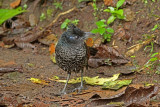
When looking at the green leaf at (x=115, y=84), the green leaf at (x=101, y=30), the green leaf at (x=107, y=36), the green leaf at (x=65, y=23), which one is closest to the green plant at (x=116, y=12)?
the green leaf at (x=107, y=36)

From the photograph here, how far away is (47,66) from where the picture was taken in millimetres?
6297

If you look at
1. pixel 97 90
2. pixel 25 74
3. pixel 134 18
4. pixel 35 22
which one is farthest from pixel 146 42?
pixel 35 22

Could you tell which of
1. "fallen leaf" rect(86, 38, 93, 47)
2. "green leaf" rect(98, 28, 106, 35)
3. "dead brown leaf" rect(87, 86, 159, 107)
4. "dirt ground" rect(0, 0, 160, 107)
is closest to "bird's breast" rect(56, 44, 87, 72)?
"dirt ground" rect(0, 0, 160, 107)

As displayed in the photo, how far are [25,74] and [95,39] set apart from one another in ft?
7.20

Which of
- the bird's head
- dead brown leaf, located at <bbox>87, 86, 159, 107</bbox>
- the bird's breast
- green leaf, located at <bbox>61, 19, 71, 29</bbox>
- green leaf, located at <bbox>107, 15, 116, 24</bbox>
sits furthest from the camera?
green leaf, located at <bbox>61, 19, 71, 29</bbox>

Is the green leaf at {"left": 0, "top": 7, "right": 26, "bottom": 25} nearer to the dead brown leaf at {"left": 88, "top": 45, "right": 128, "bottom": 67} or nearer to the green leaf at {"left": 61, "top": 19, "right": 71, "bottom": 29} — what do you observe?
the green leaf at {"left": 61, "top": 19, "right": 71, "bottom": 29}

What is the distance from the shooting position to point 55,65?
21.0 feet

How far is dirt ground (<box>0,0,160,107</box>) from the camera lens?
13.9ft

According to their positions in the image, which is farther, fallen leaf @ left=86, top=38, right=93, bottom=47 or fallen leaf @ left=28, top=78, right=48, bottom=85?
fallen leaf @ left=86, top=38, right=93, bottom=47

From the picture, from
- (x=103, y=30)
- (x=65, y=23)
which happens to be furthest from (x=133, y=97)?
(x=65, y=23)

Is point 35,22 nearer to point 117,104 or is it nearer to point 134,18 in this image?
point 134,18

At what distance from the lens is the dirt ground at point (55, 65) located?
4.22 m

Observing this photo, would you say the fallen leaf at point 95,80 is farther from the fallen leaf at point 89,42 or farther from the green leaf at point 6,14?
the green leaf at point 6,14

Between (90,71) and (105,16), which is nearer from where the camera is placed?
(90,71)
